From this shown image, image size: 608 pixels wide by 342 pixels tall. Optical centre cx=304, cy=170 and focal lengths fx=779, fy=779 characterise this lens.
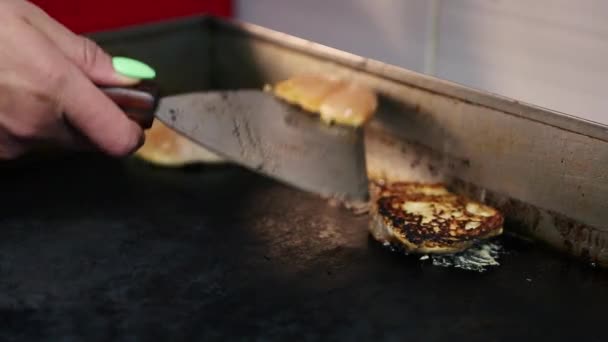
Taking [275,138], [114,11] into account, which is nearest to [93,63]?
[275,138]

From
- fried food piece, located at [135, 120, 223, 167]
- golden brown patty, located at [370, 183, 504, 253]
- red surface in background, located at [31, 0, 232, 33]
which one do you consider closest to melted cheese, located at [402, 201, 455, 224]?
golden brown patty, located at [370, 183, 504, 253]

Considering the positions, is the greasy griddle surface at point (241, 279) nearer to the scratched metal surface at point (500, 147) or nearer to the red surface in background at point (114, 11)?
the scratched metal surface at point (500, 147)

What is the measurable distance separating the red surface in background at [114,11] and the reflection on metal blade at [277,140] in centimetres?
67

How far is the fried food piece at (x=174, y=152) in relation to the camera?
5.16ft

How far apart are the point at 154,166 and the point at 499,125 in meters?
0.69

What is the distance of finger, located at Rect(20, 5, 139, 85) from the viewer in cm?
117

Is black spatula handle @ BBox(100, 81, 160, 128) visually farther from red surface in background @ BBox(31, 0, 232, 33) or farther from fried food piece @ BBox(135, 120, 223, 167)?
red surface in background @ BBox(31, 0, 232, 33)

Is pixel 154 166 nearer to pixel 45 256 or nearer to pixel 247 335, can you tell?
pixel 45 256

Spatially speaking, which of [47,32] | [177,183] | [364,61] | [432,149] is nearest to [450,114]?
[432,149]

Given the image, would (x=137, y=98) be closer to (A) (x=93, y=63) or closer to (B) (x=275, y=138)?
(A) (x=93, y=63)

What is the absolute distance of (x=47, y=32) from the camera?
1.17 m

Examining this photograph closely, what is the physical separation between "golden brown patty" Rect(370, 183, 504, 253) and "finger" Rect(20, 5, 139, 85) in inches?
18.4

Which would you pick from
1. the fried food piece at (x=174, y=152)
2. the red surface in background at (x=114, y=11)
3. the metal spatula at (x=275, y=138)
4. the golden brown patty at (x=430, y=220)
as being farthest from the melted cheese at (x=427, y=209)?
the red surface in background at (x=114, y=11)

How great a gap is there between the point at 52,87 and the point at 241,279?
1.29 feet
